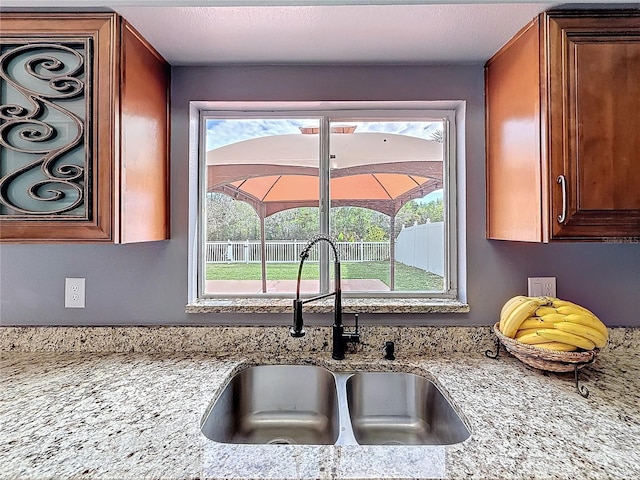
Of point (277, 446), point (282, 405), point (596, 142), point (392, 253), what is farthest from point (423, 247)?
point (277, 446)

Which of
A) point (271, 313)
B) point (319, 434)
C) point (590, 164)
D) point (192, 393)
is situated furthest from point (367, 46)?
point (319, 434)

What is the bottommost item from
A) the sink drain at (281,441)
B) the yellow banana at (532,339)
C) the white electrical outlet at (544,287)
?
the sink drain at (281,441)

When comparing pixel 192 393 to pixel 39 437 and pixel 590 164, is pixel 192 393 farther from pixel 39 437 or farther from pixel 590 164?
pixel 590 164

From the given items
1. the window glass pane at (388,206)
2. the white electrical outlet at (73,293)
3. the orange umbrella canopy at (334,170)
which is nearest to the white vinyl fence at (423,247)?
the window glass pane at (388,206)

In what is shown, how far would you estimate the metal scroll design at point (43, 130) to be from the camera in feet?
3.37

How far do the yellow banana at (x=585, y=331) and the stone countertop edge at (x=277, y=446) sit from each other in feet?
0.45

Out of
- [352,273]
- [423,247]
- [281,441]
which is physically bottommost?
[281,441]

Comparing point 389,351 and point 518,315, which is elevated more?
point 518,315

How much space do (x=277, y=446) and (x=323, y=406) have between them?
506mm

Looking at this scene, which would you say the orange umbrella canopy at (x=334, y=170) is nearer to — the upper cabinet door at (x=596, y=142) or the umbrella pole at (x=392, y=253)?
the umbrella pole at (x=392, y=253)

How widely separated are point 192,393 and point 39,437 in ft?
1.16

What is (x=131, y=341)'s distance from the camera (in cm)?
135

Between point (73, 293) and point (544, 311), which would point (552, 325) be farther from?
point (73, 293)

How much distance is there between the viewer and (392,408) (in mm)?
1245
